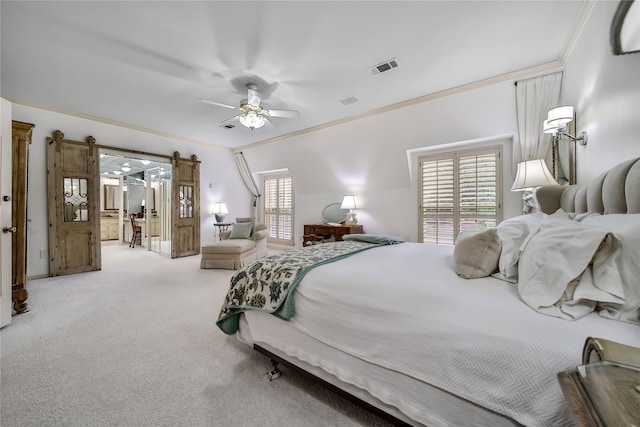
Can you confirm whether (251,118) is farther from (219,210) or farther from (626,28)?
(219,210)

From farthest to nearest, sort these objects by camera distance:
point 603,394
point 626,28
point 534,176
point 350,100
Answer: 1. point 350,100
2. point 534,176
3. point 626,28
4. point 603,394

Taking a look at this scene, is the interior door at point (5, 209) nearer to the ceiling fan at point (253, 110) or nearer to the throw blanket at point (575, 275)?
the ceiling fan at point (253, 110)

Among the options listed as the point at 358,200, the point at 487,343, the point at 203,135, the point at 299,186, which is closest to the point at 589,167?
the point at 487,343

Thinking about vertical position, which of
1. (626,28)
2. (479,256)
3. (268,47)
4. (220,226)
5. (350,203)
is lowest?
(220,226)

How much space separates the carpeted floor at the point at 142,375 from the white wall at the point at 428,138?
252 centimetres

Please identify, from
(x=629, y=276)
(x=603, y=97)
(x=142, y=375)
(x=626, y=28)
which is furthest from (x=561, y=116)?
(x=142, y=375)

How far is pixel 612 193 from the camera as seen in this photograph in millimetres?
1364

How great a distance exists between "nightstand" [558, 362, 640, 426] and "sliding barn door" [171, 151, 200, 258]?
6185 millimetres

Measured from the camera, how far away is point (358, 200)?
4.98m

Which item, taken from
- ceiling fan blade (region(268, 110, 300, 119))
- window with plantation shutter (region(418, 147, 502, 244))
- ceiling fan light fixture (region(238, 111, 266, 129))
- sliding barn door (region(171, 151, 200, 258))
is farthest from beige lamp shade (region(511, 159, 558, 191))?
sliding barn door (region(171, 151, 200, 258))

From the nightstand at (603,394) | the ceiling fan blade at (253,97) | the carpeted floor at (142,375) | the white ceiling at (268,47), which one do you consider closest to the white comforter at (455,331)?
the nightstand at (603,394)

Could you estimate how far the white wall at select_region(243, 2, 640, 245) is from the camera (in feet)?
5.54

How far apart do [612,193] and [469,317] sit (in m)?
1.21

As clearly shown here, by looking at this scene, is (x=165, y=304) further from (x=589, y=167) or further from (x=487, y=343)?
(x=589, y=167)
